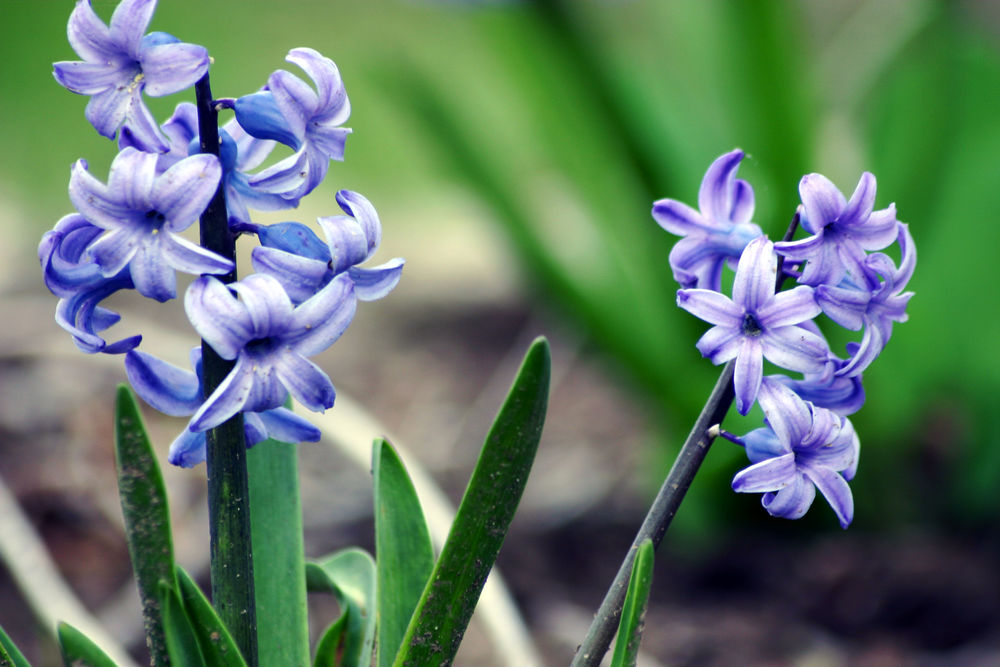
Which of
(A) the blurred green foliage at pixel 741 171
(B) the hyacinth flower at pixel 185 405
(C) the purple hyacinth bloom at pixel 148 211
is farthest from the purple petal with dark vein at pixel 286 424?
(A) the blurred green foliage at pixel 741 171

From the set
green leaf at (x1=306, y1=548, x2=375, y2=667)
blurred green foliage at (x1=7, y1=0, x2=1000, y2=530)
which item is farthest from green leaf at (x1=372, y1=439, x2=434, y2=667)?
blurred green foliage at (x1=7, y1=0, x2=1000, y2=530)

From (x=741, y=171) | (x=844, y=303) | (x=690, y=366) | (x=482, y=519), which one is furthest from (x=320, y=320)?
(x=690, y=366)

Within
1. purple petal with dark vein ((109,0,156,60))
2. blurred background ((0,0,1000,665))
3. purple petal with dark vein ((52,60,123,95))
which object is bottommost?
blurred background ((0,0,1000,665))

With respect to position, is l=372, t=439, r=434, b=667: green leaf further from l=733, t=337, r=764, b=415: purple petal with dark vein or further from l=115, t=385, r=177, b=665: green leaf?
l=733, t=337, r=764, b=415: purple petal with dark vein

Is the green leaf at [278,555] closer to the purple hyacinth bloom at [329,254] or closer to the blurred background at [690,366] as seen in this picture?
the purple hyacinth bloom at [329,254]

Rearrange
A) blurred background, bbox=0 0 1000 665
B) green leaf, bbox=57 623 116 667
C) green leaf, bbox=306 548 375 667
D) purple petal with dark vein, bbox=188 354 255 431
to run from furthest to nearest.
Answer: blurred background, bbox=0 0 1000 665 < green leaf, bbox=306 548 375 667 < green leaf, bbox=57 623 116 667 < purple petal with dark vein, bbox=188 354 255 431

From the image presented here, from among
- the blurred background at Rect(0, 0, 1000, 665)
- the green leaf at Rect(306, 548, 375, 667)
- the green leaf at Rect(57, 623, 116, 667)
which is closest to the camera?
the green leaf at Rect(57, 623, 116, 667)
